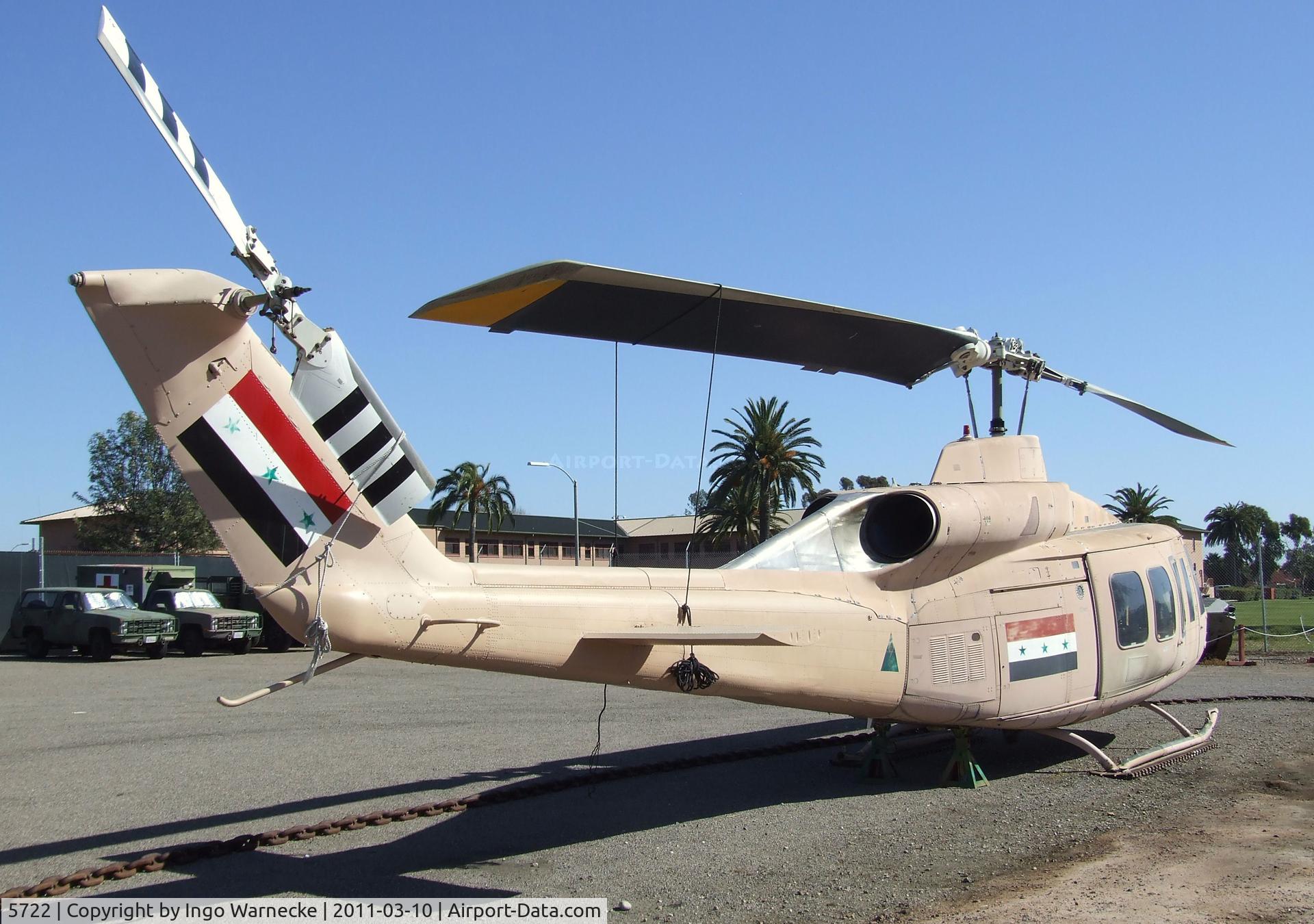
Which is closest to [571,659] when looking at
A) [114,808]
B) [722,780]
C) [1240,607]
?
[722,780]

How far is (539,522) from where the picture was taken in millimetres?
73438

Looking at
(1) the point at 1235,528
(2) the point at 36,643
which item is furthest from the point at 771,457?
(1) the point at 1235,528

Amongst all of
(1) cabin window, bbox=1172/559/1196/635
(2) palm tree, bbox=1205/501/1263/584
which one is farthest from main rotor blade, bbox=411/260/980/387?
(2) palm tree, bbox=1205/501/1263/584

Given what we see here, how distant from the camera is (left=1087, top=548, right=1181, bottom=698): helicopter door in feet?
31.7

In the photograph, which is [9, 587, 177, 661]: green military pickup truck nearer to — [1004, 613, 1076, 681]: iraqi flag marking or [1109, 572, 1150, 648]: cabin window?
[1004, 613, 1076, 681]: iraqi flag marking

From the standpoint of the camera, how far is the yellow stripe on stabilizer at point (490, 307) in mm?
5695

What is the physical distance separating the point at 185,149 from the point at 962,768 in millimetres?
8532

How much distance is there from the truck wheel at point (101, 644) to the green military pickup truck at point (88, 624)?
0.7 inches

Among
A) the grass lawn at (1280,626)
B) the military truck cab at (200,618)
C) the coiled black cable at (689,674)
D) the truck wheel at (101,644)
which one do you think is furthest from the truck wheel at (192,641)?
the grass lawn at (1280,626)

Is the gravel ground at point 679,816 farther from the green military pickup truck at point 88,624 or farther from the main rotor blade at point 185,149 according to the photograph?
the green military pickup truck at point 88,624

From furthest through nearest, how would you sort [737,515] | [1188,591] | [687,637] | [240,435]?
[737,515]
[1188,591]
[687,637]
[240,435]

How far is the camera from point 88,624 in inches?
A: 1040

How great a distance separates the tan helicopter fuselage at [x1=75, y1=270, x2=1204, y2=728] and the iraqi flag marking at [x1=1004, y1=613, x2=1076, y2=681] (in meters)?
0.02

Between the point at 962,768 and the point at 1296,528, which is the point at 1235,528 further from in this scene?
the point at 962,768
